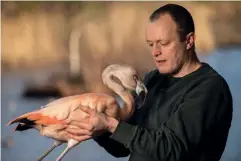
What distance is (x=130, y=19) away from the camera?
135 cm

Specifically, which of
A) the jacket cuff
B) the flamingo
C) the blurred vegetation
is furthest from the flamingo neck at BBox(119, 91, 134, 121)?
the blurred vegetation

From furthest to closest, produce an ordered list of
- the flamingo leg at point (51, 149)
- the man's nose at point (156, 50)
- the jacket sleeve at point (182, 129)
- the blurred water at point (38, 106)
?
1. the blurred water at point (38, 106)
2. the flamingo leg at point (51, 149)
3. the man's nose at point (156, 50)
4. the jacket sleeve at point (182, 129)

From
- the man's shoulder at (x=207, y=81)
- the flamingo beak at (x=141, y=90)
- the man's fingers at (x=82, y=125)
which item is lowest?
the man's fingers at (x=82, y=125)

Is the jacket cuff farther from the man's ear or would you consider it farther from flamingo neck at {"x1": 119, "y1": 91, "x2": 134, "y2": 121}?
the man's ear

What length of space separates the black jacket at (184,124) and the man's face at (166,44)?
0.04 m

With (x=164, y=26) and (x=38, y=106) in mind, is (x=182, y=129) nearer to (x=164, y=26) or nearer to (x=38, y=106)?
(x=164, y=26)

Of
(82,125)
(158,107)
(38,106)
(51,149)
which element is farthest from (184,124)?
(38,106)

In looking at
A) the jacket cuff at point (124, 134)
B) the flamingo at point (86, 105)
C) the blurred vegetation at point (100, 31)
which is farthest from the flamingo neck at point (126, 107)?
the blurred vegetation at point (100, 31)

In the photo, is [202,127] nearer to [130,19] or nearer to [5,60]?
[130,19]

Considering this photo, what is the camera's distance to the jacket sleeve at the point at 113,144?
3.68 feet

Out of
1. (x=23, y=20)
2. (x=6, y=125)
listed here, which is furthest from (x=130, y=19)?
(x=6, y=125)

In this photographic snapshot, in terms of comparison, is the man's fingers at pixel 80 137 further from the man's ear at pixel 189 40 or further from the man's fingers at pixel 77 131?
the man's ear at pixel 189 40

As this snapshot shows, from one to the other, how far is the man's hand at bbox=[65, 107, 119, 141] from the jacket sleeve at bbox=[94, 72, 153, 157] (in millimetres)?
66

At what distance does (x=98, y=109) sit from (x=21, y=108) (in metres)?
0.37
